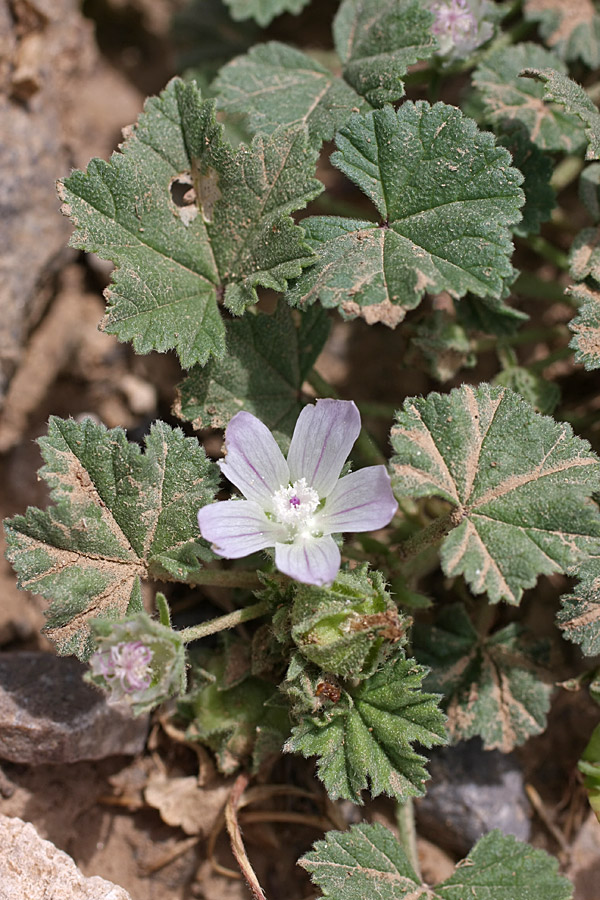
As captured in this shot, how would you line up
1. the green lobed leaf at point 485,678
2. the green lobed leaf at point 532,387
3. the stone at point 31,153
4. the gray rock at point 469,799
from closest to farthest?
the green lobed leaf at point 485,678, the gray rock at point 469,799, the green lobed leaf at point 532,387, the stone at point 31,153

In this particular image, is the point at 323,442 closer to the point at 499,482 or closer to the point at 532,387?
the point at 499,482

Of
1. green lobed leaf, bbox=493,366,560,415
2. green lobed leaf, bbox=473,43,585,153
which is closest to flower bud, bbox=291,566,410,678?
green lobed leaf, bbox=493,366,560,415

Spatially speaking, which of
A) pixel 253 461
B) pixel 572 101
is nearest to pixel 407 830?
pixel 253 461

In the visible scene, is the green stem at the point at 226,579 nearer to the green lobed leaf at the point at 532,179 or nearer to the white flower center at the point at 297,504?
the white flower center at the point at 297,504

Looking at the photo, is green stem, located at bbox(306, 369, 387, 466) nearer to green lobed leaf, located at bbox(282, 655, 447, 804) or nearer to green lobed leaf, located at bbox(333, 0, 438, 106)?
green lobed leaf, located at bbox(282, 655, 447, 804)

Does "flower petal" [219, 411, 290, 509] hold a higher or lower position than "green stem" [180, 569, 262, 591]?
higher

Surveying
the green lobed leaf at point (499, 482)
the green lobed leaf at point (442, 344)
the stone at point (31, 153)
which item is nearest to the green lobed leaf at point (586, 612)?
the green lobed leaf at point (499, 482)

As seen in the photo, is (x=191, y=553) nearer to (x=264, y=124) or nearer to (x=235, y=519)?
(x=235, y=519)
